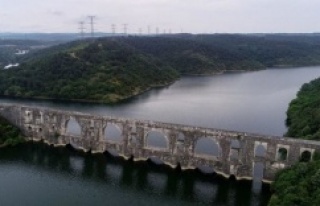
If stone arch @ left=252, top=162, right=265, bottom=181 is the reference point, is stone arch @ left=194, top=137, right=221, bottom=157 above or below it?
above

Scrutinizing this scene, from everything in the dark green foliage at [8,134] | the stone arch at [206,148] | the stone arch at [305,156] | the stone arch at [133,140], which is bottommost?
the stone arch at [206,148]

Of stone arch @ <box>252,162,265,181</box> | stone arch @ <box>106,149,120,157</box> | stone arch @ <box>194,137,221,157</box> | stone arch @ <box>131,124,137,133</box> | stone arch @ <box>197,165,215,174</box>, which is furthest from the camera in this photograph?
stone arch @ <box>106,149,120,157</box>

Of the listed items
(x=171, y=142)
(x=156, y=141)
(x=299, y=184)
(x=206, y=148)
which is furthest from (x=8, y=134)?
(x=299, y=184)

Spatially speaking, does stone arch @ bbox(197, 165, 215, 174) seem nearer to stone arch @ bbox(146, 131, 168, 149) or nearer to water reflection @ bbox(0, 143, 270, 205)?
water reflection @ bbox(0, 143, 270, 205)

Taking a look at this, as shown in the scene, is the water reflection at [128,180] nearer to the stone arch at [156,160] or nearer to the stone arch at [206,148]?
the stone arch at [156,160]

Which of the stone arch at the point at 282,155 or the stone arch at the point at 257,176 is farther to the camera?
the stone arch at the point at 282,155

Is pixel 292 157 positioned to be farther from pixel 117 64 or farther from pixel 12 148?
pixel 117 64

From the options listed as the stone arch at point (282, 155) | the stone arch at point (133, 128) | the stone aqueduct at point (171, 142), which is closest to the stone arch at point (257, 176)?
the stone aqueduct at point (171, 142)

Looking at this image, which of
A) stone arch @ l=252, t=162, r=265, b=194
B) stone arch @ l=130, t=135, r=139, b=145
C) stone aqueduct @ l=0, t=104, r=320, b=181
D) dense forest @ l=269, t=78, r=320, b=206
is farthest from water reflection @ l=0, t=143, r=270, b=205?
dense forest @ l=269, t=78, r=320, b=206
